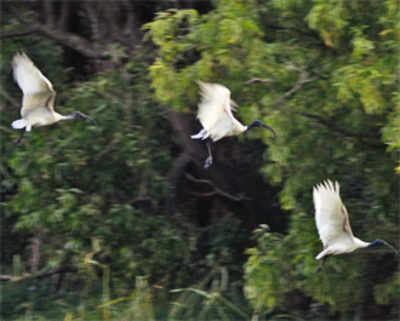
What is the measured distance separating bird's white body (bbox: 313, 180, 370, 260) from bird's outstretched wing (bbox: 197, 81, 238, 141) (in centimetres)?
71

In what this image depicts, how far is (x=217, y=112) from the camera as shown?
186 inches

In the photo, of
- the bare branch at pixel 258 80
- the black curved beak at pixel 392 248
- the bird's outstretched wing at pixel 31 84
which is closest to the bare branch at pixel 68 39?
the bird's outstretched wing at pixel 31 84

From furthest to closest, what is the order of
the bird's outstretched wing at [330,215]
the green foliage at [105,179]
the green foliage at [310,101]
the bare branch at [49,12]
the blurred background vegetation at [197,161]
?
the bare branch at [49,12], the green foliage at [105,179], the blurred background vegetation at [197,161], the green foliage at [310,101], the bird's outstretched wing at [330,215]

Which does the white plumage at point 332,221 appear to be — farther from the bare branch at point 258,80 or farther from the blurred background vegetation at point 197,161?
the bare branch at point 258,80

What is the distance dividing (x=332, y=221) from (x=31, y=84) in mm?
2139

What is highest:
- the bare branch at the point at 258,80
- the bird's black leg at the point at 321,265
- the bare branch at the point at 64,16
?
the bare branch at the point at 64,16

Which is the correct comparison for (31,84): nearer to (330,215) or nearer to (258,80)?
(258,80)

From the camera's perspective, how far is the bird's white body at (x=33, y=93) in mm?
4895

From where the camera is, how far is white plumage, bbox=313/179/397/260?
4.44 meters

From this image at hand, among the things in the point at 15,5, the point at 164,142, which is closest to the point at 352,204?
the point at 164,142

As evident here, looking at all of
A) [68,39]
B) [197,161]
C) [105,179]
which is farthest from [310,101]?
[68,39]

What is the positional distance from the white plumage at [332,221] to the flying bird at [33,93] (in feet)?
Answer: 6.06

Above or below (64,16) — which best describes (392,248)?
below

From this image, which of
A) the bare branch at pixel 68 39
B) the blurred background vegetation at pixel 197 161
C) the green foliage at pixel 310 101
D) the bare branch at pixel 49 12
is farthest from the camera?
the bare branch at pixel 49 12
